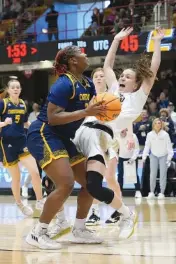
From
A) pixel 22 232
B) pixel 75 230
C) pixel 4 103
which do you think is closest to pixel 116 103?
pixel 75 230

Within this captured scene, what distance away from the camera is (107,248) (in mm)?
5320

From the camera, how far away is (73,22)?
23969mm

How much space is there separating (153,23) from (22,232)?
13103 mm

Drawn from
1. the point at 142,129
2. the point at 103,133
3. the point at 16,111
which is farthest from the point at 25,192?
the point at 103,133

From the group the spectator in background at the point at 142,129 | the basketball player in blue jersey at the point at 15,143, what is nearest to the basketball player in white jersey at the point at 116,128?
the basketball player in blue jersey at the point at 15,143

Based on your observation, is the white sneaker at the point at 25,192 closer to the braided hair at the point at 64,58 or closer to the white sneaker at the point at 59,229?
the white sneaker at the point at 59,229

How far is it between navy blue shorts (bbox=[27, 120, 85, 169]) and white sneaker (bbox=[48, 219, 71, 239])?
75cm

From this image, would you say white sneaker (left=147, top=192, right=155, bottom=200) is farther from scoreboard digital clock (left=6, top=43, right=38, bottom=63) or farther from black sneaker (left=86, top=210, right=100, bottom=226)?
scoreboard digital clock (left=6, top=43, right=38, bottom=63)

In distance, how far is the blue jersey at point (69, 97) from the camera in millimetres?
5383

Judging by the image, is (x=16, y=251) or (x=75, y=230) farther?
(x=75, y=230)

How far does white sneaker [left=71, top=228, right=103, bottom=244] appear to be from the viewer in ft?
18.6

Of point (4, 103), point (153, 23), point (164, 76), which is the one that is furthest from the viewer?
point (164, 76)

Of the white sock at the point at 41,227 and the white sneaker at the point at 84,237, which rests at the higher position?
the white sock at the point at 41,227

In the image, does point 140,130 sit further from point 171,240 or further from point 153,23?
point 171,240
